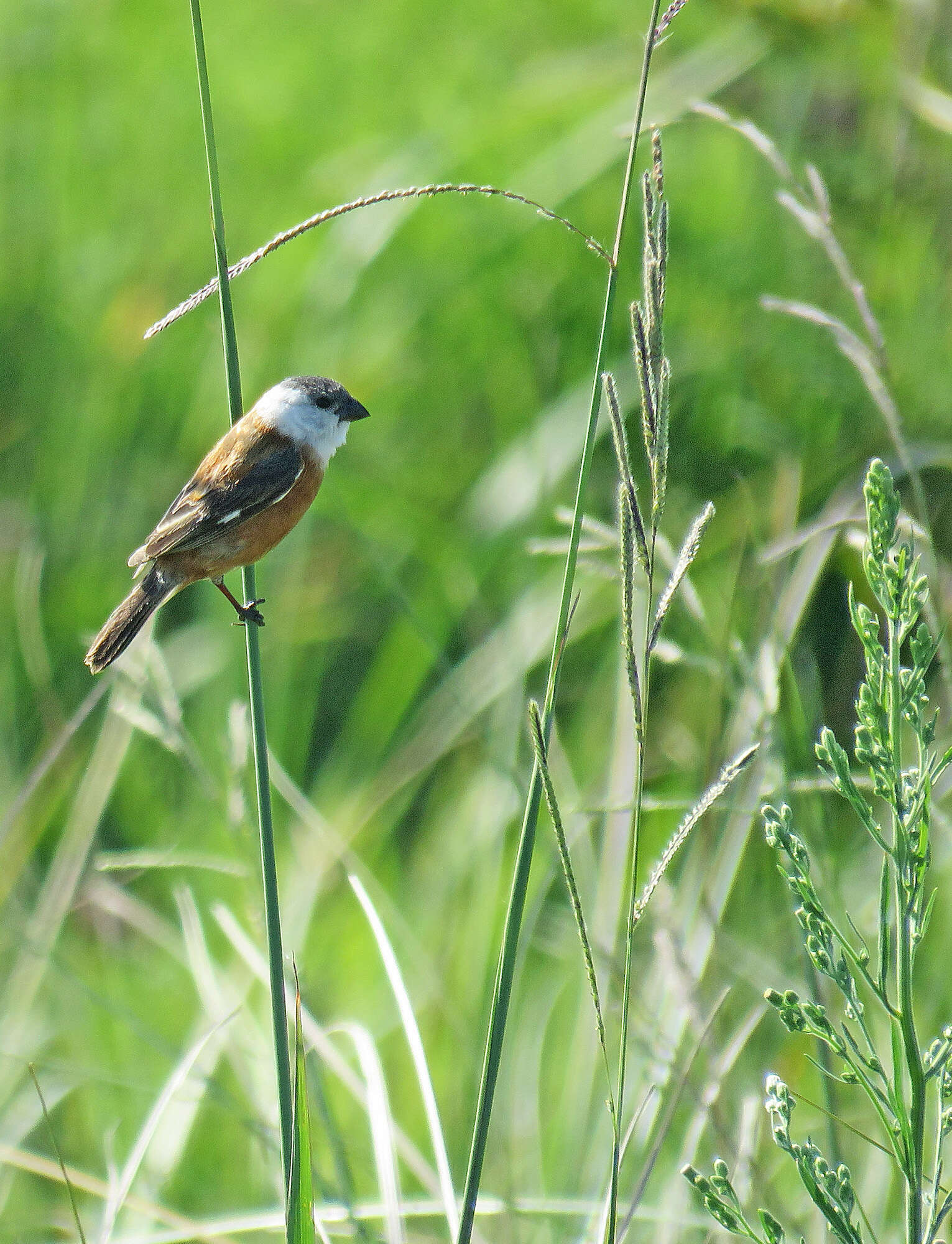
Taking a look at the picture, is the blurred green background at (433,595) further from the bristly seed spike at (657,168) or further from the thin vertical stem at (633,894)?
the bristly seed spike at (657,168)

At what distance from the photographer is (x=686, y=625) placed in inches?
95.9

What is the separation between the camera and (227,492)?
4.38ft

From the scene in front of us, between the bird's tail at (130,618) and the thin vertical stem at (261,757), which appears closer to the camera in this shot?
the thin vertical stem at (261,757)

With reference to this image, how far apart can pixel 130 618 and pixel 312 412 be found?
326 millimetres

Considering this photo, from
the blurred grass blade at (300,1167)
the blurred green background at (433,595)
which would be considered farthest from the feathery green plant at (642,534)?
the blurred green background at (433,595)

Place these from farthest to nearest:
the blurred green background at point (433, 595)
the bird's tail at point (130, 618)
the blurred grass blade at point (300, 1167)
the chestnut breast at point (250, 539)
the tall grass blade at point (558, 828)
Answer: the blurred green background at point (433, 595) < the chestnut breast at point (250, 539) < the bird's tail at point (130, 618) < the blurred grass blade at point (300, 1167) < the tall grass blade at point (558, 828)

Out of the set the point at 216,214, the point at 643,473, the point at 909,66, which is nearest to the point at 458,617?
the point at 643,473

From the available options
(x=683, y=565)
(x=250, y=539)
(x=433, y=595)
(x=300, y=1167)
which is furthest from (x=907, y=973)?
(x=433, y=595)

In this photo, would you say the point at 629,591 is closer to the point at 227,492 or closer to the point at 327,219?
the point at 327,219

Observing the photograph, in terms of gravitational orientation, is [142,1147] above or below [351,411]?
below

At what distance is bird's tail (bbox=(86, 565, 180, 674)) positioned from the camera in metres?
1.11

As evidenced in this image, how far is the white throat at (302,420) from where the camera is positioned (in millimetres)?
1372

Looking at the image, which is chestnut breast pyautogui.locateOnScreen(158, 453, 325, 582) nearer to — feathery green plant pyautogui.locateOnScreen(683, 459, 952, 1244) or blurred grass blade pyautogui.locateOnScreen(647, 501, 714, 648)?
blurred grass blade pyautogui.locateOnScreen(647, 501, 714, 648)

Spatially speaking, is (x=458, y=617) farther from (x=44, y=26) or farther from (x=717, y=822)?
(x=44, y=26)
